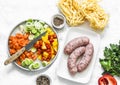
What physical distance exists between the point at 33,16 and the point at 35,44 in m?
0.19

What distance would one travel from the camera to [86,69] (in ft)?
8.56

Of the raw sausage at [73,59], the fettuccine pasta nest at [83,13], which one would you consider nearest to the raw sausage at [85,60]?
the raw sausage at [73,59]

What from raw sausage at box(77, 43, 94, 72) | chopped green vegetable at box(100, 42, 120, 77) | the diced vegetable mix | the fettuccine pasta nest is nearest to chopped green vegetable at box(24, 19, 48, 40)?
the diced vegetable mix

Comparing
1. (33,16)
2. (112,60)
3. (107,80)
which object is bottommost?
(107,80)

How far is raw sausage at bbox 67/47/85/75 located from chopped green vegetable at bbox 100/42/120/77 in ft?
0.48

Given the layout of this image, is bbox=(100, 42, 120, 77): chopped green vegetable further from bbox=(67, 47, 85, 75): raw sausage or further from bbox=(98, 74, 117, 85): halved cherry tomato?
bbox=(67, 47, 85, 75): raw sausage

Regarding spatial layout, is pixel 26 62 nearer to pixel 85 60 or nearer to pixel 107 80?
pixel 85 60

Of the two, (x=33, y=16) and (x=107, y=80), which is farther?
(x=33, y=16)

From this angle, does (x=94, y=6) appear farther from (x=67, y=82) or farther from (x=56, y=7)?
(x=67, y=82)

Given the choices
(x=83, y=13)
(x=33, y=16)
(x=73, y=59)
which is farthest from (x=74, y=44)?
(x=33, y=16)

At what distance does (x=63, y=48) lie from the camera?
261 centimetres

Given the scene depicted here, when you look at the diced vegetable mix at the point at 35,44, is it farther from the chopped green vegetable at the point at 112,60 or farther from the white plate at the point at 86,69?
the chopped green vegetable at the point at 112,60

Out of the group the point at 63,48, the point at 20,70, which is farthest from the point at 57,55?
the point at 20,70

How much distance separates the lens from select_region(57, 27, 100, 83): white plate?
8.48ft
